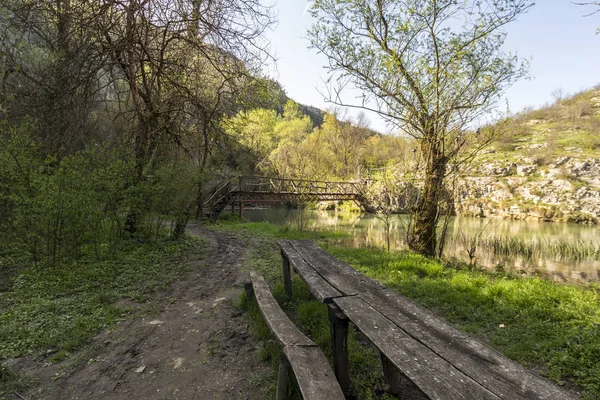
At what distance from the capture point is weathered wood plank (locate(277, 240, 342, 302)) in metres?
2.38

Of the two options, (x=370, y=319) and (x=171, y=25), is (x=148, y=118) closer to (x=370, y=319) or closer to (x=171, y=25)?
(x=171, y=25)

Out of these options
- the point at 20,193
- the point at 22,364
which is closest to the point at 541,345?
the point at 22,364

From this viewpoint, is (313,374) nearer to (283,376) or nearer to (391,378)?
(283,376)

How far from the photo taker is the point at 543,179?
2492 centimetres

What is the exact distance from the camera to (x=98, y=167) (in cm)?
534

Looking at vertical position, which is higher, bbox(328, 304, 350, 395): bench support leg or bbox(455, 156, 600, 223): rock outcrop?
bbox(455, 156, 600, 223): rock outcrop

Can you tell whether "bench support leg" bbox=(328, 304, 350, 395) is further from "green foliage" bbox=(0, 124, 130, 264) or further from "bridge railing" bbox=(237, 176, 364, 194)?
"bridge railing" bbox=(237, 176, 364, 194)

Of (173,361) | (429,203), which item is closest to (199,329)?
(173,361)

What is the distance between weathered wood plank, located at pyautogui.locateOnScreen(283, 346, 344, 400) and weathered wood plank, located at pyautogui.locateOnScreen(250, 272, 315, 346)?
97 millimetres

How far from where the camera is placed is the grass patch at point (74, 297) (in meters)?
2.99

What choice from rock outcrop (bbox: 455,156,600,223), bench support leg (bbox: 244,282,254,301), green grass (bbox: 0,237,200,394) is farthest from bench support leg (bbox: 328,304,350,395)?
rock outcrop (bbox: 455,156,600,223)

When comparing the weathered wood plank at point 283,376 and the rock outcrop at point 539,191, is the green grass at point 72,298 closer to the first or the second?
the weathered wood plank at point 283,376

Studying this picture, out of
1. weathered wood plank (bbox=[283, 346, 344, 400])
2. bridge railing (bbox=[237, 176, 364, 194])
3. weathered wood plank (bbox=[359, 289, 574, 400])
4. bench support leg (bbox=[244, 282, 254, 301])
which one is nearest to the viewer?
weathered wood plank (bbox=[359, 289, 574, 400])

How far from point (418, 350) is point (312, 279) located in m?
1.32
